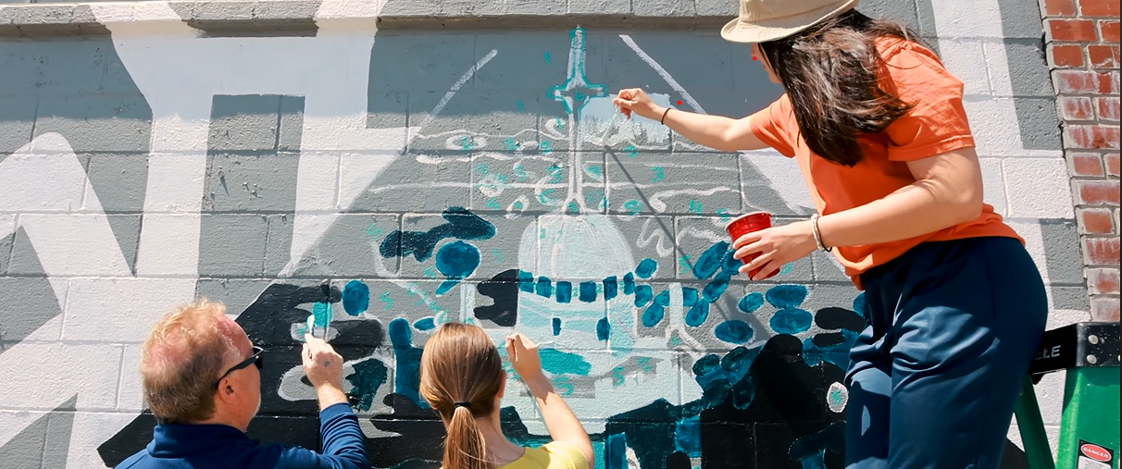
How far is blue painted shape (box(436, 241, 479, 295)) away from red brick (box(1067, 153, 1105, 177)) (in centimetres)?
220

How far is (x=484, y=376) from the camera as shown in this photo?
1.94 meters

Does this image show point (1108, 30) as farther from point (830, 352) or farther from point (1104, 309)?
point (830, 352)

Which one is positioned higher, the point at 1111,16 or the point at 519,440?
the point at 1111,16

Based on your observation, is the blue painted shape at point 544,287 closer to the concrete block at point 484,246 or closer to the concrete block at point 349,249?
the concrete block at point 484,246

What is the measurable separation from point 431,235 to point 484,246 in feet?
0.65

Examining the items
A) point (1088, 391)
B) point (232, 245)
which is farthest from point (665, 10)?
point (1088, 391)

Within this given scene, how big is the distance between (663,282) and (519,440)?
743 millimetres

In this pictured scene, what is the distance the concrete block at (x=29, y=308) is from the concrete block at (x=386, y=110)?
4.14ft

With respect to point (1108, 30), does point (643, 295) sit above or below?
below

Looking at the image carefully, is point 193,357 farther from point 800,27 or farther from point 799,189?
point 799,189

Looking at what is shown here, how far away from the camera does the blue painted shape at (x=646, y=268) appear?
107 inches

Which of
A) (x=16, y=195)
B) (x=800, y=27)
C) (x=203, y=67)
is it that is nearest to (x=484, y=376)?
(x=800, y=27)

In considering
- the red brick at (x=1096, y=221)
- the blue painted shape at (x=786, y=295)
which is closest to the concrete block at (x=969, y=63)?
the red brick at (x=1096, y=221)

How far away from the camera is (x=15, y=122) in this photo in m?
2.93
